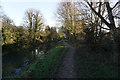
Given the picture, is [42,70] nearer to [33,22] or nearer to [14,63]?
[14,63]

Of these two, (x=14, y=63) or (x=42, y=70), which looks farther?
(x=14, y=63)

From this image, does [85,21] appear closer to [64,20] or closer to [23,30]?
[64,20]

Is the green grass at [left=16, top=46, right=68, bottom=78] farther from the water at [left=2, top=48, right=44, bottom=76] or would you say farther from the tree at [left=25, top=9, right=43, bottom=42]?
the tree at [left=25, top=9, right=43, bottom=42]

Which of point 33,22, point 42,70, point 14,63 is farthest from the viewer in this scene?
point 33,22

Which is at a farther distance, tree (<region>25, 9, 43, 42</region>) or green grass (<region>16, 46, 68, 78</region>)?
tree (<region>25, 9, 43, 42</region>)

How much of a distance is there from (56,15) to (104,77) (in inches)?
849

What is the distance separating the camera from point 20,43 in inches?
973

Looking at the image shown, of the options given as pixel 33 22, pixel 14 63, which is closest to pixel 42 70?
pixel 14 63

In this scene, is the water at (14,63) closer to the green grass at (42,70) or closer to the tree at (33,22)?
the green grass at (42,70)

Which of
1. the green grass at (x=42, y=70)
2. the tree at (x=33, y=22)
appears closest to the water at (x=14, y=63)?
the green grass at (x=42, y=70)

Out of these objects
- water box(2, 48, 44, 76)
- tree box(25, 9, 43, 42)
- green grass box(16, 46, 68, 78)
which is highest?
tree box(25, 9, 43, 42)

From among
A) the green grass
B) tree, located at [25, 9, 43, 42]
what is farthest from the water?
tree, located at [25, 9, 43, 42]

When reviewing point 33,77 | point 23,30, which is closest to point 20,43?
point 23,30

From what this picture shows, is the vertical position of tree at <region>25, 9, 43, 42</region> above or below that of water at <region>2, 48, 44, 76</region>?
above
